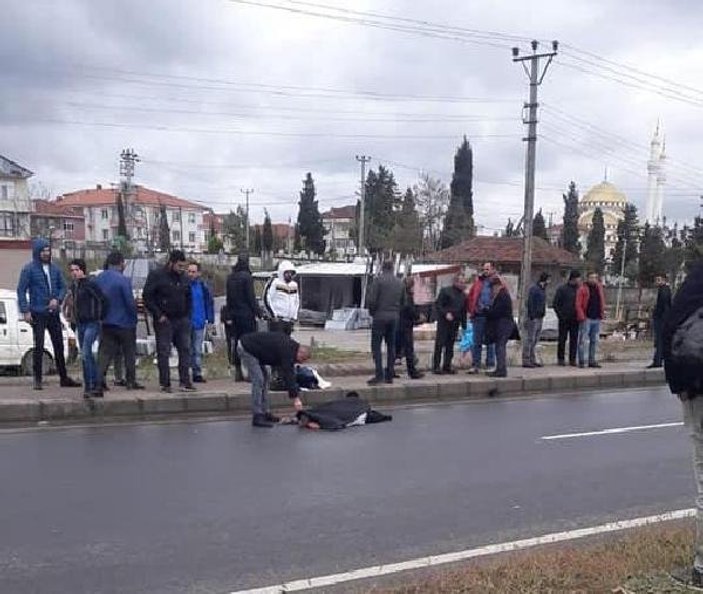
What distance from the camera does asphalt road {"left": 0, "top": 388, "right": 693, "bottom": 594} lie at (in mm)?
5012

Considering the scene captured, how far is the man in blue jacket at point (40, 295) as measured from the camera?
416 inches

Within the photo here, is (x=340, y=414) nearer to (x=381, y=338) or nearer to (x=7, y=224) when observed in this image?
(x=381, y=338)

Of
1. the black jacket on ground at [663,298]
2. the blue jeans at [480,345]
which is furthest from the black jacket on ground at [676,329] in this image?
the black jacket on ground at [663,298]

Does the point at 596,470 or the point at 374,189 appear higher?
the point at 374,189

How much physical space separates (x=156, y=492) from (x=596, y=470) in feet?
12.9

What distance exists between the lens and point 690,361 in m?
4.14

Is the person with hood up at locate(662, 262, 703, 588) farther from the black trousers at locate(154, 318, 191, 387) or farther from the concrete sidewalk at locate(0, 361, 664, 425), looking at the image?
the black trousers at locate(154, 318, 191, 387)

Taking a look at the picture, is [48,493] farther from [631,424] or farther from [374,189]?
[374,189]

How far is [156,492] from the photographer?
6.58m

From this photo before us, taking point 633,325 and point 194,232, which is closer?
point 633,325

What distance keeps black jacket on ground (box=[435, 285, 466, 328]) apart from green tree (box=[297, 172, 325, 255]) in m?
92.9

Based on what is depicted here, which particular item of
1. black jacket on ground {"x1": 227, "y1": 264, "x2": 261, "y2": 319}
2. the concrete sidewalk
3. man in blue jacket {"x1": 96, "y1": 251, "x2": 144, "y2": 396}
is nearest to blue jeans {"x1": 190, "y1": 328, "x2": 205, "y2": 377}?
the concrete sidewalk

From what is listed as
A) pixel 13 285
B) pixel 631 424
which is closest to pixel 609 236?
pixel 13 285

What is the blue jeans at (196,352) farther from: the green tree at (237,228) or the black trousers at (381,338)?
the green tree at (237,228)
